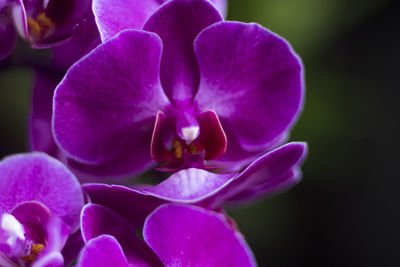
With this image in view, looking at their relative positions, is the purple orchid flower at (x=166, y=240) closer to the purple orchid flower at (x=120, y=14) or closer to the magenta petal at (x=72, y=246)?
the magenta petal at (x=72, y=246)

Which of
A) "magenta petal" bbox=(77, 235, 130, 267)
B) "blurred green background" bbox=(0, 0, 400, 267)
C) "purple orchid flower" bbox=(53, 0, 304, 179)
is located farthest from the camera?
"blurred green background" bbox=(0, 0, 400, 267)

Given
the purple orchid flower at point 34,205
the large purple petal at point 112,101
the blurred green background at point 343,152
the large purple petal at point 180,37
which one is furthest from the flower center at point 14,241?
the blurred green background at point 343,152

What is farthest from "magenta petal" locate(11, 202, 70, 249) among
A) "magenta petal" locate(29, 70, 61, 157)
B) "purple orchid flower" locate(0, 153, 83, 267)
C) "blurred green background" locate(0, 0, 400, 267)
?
A: "blurred green background" locate(0, 0, 400, 267)

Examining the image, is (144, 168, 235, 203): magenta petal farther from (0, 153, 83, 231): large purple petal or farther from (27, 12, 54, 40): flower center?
(27, 12, 54, 40): flower center

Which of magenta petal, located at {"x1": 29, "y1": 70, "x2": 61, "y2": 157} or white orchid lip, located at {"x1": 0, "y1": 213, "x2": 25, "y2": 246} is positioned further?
magenta petal, located at {"x1": 29, "y1": 70, "x2": 61, "y2": 157}

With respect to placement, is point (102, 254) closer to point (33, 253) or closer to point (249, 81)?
point (33, 253)

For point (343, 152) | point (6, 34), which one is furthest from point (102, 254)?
point (343, 152)
